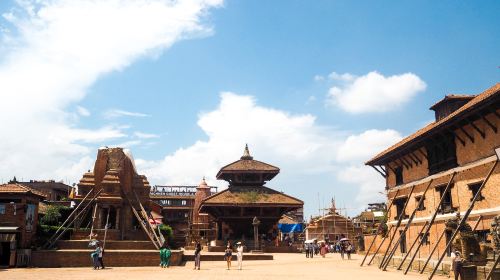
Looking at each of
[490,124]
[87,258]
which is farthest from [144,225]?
[490,124]

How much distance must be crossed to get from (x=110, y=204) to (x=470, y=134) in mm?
22755

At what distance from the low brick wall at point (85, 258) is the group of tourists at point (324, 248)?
1410 centimetres

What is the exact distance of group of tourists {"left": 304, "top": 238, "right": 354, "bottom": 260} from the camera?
30.9 meters

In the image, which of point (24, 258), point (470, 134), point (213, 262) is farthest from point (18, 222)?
point (470, 134)

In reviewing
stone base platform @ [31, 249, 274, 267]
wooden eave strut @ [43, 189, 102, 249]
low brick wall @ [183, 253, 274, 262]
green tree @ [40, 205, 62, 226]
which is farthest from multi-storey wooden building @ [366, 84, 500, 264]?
green tree @ [40, 205, 62, 226]

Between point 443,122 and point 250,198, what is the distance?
65.9ft

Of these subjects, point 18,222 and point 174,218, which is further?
point 174,218

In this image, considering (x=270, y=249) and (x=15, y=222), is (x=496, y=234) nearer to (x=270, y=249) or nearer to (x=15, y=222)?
(x=270, y=249)

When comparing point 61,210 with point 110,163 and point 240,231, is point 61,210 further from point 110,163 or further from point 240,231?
point 240,231

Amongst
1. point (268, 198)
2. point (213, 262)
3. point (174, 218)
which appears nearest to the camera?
point (213, 262)

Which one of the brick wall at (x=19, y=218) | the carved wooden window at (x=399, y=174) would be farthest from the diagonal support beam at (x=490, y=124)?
the brick wall at (x=19, y=218)

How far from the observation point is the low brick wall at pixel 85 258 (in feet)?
72.3

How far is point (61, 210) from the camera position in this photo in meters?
29.3

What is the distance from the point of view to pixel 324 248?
34.1m
